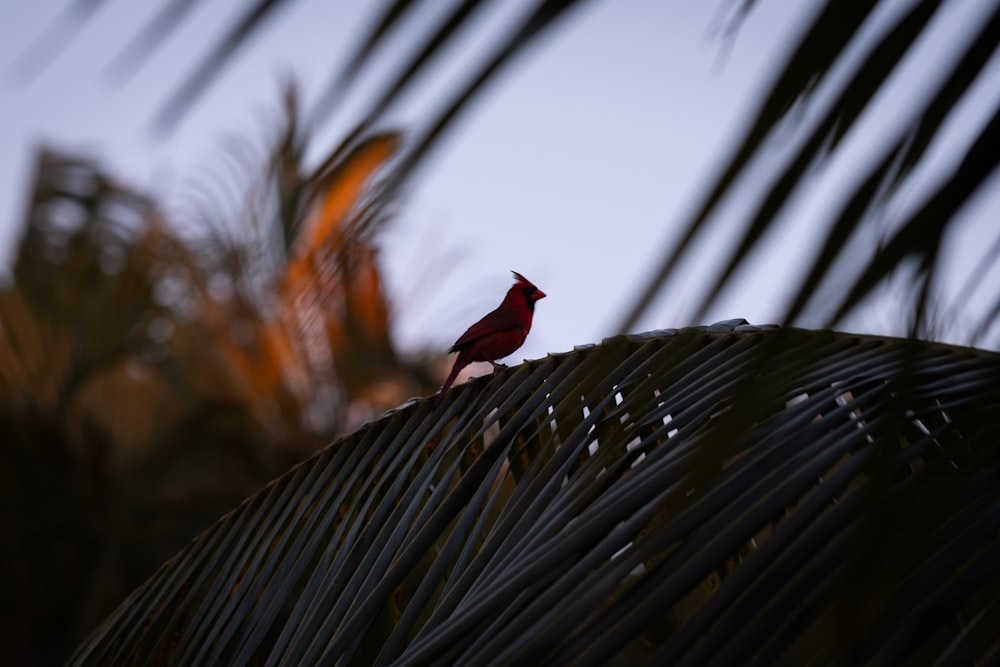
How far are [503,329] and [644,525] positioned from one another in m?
2.77

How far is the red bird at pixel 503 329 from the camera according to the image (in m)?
4.03

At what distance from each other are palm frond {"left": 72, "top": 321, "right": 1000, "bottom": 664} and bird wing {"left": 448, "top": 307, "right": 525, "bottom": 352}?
Result: 126 centimetres

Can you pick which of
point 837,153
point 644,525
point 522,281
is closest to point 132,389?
point 522,281

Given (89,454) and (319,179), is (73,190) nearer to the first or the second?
(89,454)

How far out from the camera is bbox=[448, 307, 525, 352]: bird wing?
157 inches

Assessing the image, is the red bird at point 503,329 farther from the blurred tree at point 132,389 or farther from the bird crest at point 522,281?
the blurred tree at point 132,389

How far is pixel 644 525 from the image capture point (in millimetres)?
1357

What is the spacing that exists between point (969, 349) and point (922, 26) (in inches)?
56.4

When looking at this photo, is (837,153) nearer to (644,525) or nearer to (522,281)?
(644,525)

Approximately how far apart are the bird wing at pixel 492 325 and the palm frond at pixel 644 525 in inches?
49.5

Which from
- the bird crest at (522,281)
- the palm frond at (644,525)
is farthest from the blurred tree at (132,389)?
the palm frond at (644,525)

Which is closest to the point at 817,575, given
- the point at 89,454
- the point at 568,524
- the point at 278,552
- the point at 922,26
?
the point at 568,524

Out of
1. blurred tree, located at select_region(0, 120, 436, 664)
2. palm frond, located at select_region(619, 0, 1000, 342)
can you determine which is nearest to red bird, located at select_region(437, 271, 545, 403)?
blurred tree, located at select_region(0, 120, 436, 664)

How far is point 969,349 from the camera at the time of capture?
1836 millimetres
